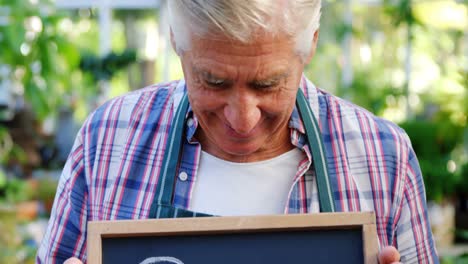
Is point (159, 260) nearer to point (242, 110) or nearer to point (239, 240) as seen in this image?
point (239, 240)

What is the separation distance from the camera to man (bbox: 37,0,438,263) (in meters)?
1.85

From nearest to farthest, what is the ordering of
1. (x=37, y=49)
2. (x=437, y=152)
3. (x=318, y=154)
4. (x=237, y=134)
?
(x=237, y=134) < (x=318, y=154) < (x=37, y=49) < (x=437, y=152)

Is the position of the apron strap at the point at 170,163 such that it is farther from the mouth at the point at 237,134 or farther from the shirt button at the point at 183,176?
the mouth at the point at 237,134

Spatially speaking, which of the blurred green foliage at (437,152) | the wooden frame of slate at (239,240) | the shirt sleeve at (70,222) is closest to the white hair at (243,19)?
the wooden frame of slate at (239,240)

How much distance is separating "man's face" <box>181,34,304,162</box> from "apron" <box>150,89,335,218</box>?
0.14 meters

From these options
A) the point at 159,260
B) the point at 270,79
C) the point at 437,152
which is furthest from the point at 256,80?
the point at 437,152

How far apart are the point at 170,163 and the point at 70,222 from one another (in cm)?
30

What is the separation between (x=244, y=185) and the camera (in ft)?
6.47

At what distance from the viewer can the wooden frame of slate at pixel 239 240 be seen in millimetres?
1717

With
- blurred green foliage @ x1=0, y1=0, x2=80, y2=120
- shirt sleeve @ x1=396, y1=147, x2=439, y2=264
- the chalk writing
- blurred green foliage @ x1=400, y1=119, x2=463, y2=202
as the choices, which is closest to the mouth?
the chalk writing

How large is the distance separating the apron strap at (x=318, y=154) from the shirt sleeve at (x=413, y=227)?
0.62ft

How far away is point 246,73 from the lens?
1.72 meters

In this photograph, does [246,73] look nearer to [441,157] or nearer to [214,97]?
[214,97]

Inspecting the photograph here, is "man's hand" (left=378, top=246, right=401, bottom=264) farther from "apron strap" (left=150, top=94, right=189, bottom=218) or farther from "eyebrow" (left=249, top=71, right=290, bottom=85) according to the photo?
"apron strap" (left=150, top=94, right=189, bottom=218)
